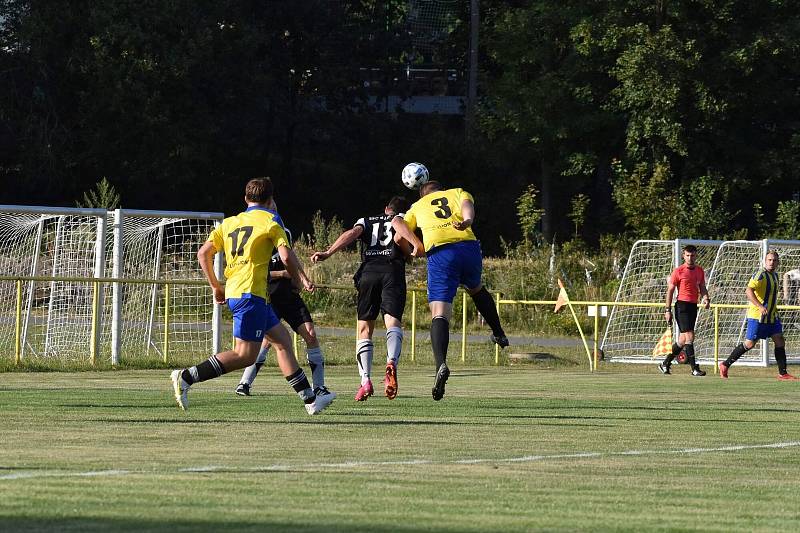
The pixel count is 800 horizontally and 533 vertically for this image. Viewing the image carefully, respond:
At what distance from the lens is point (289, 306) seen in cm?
1504

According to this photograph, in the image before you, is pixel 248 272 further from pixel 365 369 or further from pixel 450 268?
pixel 365 369

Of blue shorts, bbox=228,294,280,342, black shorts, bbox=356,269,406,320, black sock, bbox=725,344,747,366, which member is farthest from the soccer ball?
black sock, bbox=725,344,747,366

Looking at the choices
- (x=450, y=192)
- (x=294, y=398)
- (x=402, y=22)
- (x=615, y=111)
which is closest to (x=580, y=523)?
(x=450, y=192)

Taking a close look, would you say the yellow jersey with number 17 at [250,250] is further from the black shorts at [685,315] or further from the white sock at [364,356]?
the black shorts at [685,315]

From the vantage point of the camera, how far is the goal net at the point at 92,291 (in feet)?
76.2

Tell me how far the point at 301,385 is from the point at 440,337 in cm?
173

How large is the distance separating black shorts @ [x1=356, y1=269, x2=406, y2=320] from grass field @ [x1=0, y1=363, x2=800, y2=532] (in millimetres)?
871

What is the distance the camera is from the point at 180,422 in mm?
11625

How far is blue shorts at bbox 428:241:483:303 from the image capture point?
13773 mm

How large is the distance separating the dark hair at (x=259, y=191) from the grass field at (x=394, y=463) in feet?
5.73

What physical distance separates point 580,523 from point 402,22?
64831 millimetres

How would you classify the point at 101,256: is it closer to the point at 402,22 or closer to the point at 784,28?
the point at 784,28

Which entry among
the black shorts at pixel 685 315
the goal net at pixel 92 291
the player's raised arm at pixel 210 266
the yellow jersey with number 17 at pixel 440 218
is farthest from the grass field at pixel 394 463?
the black shorts at pixel 685 315

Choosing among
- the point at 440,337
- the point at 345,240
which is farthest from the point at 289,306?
the point at 440,337
